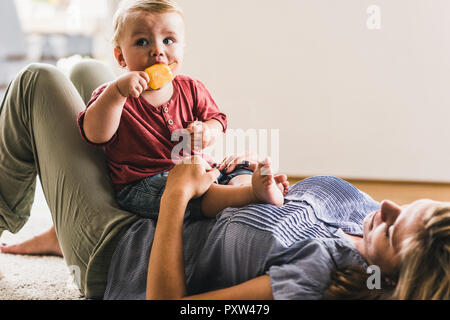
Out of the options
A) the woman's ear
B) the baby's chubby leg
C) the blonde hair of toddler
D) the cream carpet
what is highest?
the blonde hair of toddler

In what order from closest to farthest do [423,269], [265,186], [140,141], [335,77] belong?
1. [423,269]
2. [265,186]
3. [140,141]
4. [335,77]

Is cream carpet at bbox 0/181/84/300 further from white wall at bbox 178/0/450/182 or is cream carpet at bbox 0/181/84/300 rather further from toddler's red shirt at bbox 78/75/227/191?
white wall at bbox 178/0/450/182

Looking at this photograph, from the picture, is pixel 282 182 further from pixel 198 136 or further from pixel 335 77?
pixel 335 77

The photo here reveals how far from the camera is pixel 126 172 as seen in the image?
82 cm

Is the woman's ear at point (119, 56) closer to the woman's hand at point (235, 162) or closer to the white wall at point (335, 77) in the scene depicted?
the woman's hand at point (235, 162)

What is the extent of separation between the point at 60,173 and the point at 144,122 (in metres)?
0.17

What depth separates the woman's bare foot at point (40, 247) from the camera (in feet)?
3.74

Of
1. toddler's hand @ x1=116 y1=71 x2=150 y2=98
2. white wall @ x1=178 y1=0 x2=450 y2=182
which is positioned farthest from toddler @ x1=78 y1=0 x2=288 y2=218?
white wall @ x1=178 y1=0 x2=450 y2=182

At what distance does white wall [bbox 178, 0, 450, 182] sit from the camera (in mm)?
1990

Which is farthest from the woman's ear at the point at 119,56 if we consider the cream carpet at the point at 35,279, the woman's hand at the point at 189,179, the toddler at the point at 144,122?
the cream carpet at the point at 35,279

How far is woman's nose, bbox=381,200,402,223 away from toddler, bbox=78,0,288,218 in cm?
17

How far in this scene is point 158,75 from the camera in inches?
31.7

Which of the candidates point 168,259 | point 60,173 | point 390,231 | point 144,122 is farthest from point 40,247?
point 390,231
